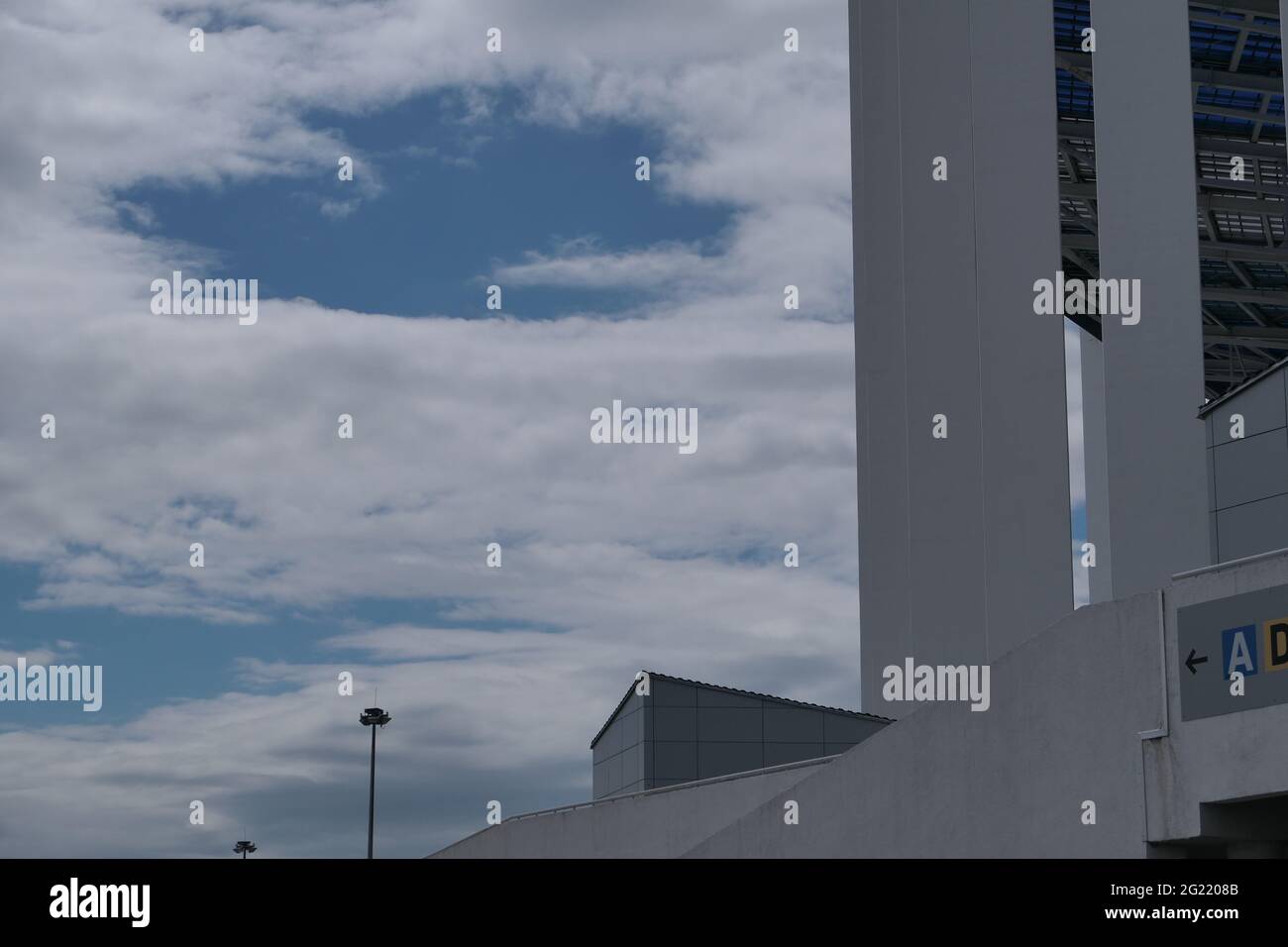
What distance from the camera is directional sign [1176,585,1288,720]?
49.4 feet

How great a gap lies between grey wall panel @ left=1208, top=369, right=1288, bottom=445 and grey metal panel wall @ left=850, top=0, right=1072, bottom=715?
9.86 metres

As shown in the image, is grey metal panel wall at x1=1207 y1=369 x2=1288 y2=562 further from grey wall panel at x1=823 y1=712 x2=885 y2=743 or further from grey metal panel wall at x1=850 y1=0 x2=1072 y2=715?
grey wall panel at x1=823 y1=712 x2=885 y2=743

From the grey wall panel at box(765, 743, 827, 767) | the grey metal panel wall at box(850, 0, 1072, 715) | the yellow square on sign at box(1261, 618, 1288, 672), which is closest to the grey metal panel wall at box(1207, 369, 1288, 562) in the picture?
the yellow square on sign at box(1261, 618, 1288, 672)

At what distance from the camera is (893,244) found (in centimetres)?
4131

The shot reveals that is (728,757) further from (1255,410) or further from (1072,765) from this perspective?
(1255,410)

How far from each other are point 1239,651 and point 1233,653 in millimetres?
86

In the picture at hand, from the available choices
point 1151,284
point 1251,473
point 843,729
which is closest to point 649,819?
point 843,729

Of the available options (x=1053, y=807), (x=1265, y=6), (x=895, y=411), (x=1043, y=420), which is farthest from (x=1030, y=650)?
(x=895, y=411)

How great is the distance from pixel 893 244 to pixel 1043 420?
40.5ft

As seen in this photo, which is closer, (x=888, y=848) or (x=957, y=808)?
(x=957, y=808)
